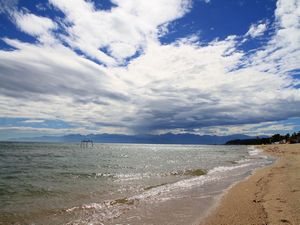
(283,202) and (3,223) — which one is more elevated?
(283,202)

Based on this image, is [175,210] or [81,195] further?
[81,195]

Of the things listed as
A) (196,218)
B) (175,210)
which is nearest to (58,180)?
(175,210)

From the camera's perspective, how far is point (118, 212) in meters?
12.1

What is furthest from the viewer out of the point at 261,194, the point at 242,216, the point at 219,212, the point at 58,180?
the point at 58,180

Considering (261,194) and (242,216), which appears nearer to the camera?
(242,216)

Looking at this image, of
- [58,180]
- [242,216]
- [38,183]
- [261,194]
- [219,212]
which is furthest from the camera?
[58,180]

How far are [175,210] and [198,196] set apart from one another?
354 cm

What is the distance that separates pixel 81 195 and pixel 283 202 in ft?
35.5

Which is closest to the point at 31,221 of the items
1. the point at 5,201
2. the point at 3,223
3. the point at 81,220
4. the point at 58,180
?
the point at 3,223

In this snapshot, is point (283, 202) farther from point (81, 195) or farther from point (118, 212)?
point (81, 195)

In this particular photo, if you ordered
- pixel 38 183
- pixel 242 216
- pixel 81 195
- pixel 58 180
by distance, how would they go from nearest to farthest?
pixel 242 216, pixel 81 195, pixel 38 183, pixel 58 180

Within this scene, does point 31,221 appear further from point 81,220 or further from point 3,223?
point 81,220

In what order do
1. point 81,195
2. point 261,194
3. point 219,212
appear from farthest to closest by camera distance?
point 81,195 < point 261,194 < point 219,212

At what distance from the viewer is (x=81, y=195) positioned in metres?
16.3
